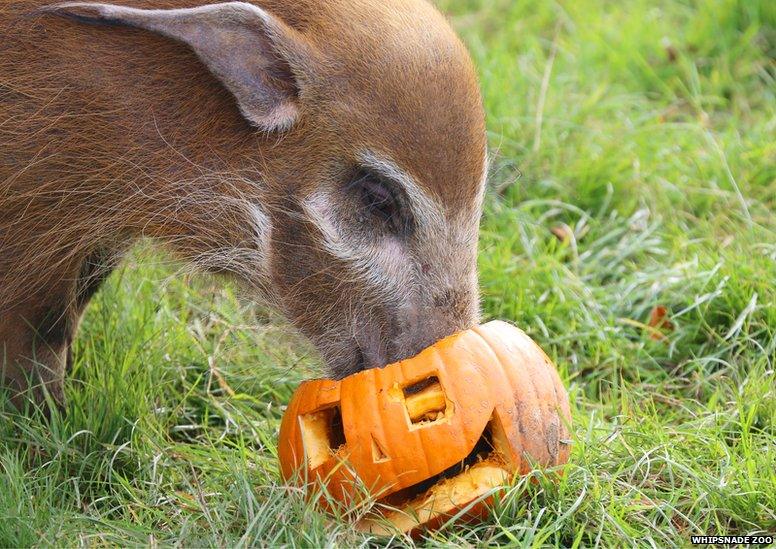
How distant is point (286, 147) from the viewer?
389cm

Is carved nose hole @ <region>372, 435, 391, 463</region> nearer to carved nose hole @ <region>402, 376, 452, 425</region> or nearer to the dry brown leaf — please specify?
carved nose hole @ <region>402, 376, 452, 425</region>

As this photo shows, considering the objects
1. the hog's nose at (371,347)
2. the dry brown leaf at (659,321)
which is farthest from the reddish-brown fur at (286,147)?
the dry brown leaf at (659,321)

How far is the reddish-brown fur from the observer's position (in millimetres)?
3805

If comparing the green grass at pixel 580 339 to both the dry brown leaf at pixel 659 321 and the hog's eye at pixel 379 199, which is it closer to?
the dry brown leaf at pixel 659 321

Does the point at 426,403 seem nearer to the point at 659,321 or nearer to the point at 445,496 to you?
the point at 445,496

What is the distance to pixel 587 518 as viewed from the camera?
11.9ft

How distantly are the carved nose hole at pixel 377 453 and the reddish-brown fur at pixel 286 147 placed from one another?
0.37m

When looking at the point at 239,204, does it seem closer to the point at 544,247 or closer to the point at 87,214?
the point at 87,214

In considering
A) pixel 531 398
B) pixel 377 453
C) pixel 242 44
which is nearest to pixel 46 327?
pixel 242 44

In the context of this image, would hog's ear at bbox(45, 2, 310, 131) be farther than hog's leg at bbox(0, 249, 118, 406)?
No

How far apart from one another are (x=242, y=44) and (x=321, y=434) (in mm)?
1244

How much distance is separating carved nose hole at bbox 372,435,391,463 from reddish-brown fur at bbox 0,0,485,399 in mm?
365

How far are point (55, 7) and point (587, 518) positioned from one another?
2.29 meters

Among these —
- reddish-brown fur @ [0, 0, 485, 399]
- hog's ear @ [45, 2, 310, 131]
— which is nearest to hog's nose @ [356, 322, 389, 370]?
reddish-brown fur @ [0, 0, 485, 399]
